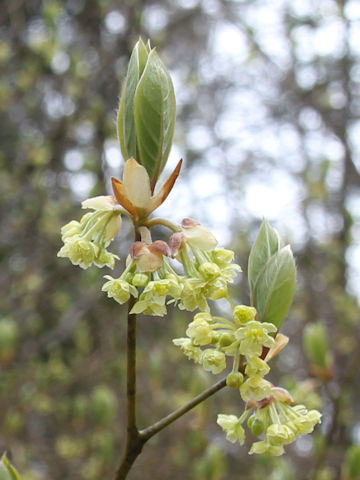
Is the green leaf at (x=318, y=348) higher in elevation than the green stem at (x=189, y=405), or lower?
lower

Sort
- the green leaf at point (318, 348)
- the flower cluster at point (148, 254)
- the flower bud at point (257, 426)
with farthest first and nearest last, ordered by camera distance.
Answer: the green leaf at point (318, 348) → the flower bud at point (257, 426) → the flower cluster at point (148, 254)

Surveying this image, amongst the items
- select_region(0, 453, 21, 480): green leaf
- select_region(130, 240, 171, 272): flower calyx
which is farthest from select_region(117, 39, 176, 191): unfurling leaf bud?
select_region(0, 453, 21, 480): green leaf

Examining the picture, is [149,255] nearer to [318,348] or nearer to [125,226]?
[318,348]

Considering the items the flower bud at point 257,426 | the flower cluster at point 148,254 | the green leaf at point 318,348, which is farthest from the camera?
the green leaf at point 318,348

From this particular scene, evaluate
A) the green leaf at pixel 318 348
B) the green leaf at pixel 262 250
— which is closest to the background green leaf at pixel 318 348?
the green leaf at pixel 318 348

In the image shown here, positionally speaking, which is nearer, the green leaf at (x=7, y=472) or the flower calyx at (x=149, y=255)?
the flower calyx at (x=149, y=255)

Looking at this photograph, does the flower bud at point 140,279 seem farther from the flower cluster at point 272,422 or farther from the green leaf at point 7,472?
the green leaf at point 7,472

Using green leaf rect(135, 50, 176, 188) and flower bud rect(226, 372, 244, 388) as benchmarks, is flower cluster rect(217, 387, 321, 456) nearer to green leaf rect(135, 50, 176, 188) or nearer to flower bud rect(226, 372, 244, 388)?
flower bud rect(226, 372, 244, 388)

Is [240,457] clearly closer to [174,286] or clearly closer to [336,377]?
[336,377]
